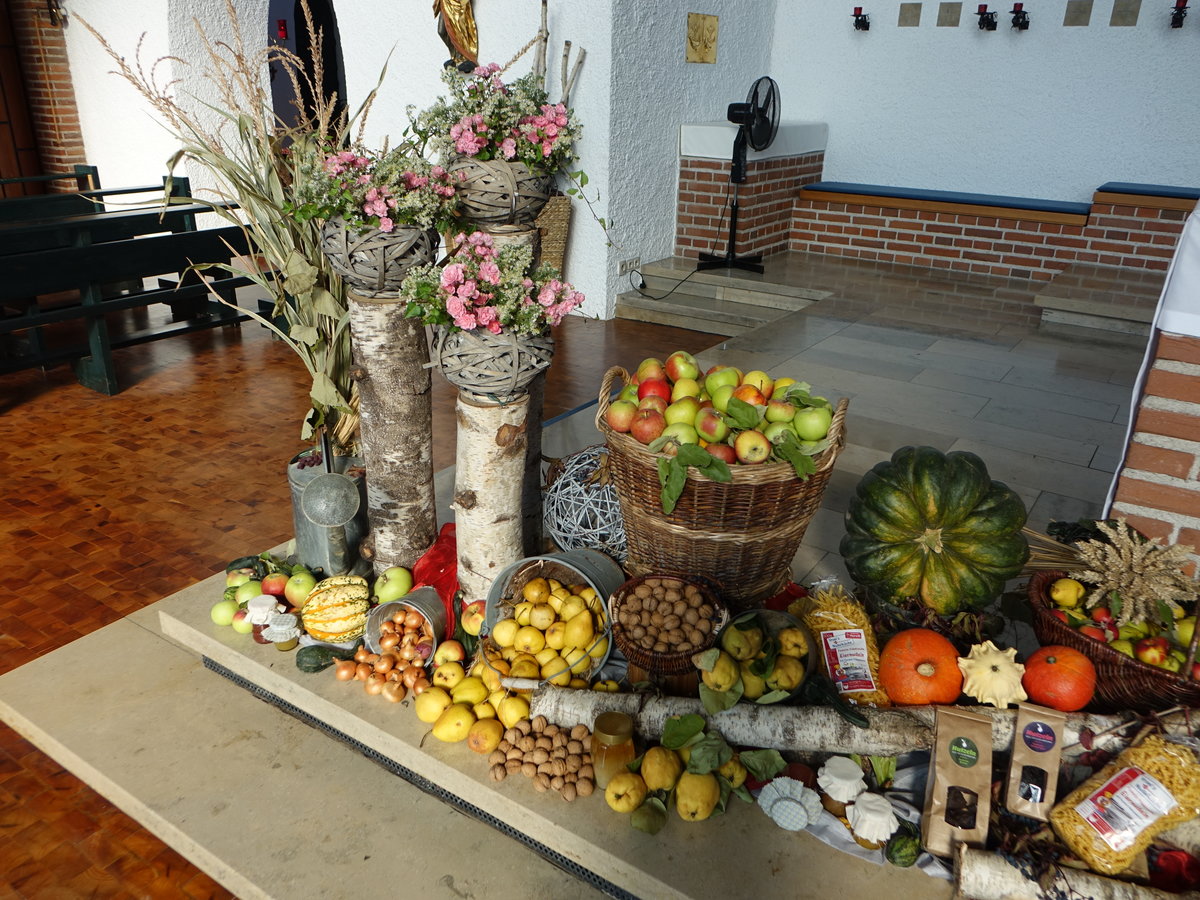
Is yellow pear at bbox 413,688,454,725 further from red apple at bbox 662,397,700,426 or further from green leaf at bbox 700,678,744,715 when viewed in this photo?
red apple at bbox 662,397,700,426

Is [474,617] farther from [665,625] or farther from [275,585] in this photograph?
[275,585]

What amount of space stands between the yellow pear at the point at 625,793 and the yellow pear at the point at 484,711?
387 mm

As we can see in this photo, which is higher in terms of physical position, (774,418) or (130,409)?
(774,418)

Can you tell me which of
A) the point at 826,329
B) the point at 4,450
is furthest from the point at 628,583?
the point at 826,329

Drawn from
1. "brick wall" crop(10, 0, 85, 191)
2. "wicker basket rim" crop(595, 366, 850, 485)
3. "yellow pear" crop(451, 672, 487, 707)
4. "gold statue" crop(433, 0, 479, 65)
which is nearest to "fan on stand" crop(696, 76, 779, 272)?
"gold statue" crop(433, 0, 479, 65)

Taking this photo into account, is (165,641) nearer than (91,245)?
Yes

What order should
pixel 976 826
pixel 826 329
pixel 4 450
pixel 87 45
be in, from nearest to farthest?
pixel 976 826 < pixel 4 450 < pixel 826 329 < pixel 87 45

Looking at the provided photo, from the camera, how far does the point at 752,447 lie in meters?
2.04

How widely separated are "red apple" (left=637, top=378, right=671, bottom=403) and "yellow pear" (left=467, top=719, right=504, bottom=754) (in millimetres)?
894

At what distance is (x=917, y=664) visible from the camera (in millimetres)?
1987

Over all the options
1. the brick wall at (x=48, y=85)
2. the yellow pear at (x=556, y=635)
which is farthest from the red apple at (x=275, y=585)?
the brick wall at (x=48, y=85)

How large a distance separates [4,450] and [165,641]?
2.02m

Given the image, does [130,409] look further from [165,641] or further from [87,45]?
[87,45]

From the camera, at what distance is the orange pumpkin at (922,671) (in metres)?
1.96
